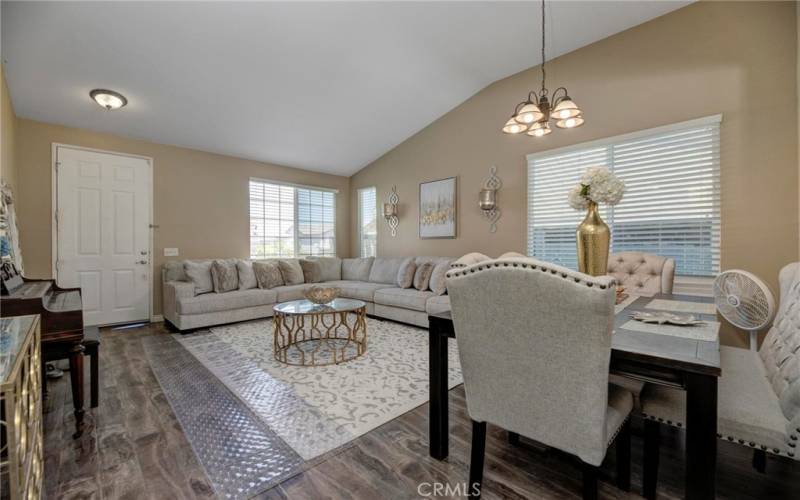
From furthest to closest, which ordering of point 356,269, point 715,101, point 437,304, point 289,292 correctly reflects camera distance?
point 356,269, point 289,292, point 437,304, point 715,101

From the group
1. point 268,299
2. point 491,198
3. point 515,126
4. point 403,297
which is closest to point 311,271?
point 268,299

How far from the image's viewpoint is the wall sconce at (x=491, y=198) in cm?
430

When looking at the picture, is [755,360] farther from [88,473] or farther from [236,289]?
[236,289]

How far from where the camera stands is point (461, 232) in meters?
4.78

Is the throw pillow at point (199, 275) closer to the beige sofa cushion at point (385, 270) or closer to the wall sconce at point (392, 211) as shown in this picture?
the beige sofa cushion at point (385, 270)

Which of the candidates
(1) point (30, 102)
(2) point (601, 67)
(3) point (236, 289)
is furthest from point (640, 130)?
(1) point (30, 102)

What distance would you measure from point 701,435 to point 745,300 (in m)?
1.80

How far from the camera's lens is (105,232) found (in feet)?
13.8

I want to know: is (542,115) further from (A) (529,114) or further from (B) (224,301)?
(B) (224,301)

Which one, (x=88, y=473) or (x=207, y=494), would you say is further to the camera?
(x=88, y=473)

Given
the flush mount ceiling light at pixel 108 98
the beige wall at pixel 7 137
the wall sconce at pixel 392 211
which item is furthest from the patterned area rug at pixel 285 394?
the flush mount ceiling light at pixel 108 98

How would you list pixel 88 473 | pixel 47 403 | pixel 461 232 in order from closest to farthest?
1. pixel 88 473
2. pixel 47 403
3. pixel 461 232

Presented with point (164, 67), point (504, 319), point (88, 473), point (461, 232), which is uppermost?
point (164, 67)

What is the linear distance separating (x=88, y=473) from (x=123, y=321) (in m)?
3.49
